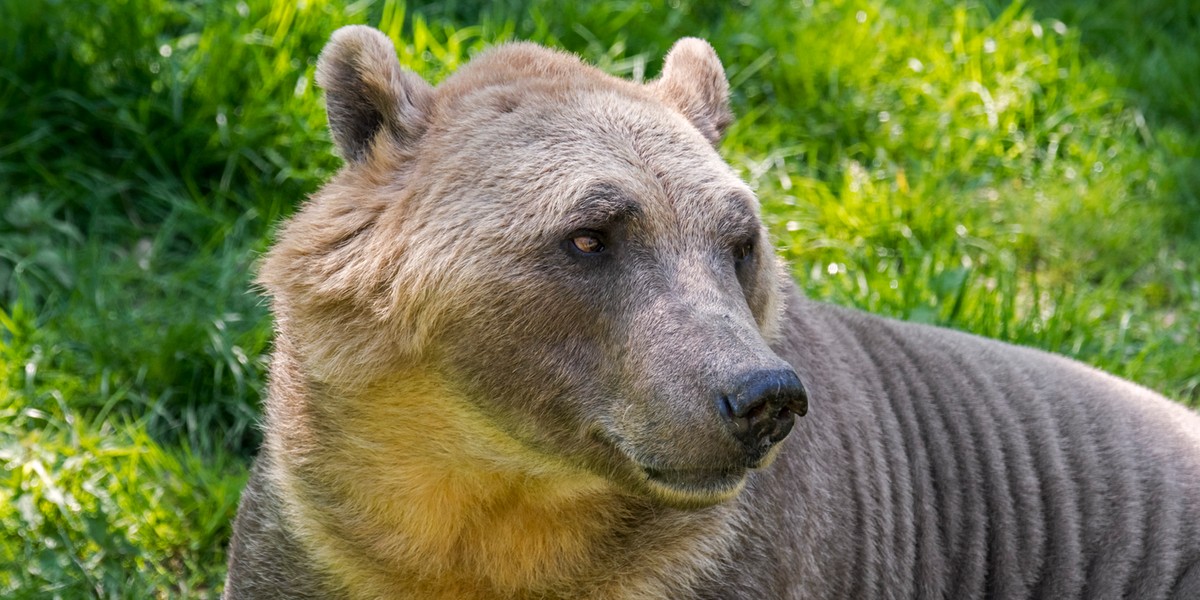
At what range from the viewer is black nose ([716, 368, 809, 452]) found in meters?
3.58

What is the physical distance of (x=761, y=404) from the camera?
3604 mm

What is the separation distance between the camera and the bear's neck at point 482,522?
4.26 metres

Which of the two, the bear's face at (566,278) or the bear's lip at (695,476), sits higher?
the bear's face at (566,278)

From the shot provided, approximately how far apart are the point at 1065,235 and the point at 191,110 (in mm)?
4574

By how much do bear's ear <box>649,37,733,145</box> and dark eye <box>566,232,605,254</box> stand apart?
31.5 inches

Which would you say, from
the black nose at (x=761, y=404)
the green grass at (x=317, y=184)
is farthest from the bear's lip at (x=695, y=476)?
the green grass at (x=317, y=184)

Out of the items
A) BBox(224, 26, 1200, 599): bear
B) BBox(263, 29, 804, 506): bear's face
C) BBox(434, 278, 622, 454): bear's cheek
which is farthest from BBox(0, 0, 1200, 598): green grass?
BBox(434, 278, 622, 454): bear's cheek

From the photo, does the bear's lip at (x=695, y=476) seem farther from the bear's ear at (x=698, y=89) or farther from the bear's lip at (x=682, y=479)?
the bear's ear at (x=698, y=89)

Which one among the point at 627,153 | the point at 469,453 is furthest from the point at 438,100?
the point at 469,453

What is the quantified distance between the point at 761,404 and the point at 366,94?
161 cm

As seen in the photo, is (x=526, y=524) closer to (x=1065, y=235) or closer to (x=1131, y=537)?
(x=1131, y=537)

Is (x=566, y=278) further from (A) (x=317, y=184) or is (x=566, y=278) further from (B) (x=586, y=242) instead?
(A) (x=317, y=184)

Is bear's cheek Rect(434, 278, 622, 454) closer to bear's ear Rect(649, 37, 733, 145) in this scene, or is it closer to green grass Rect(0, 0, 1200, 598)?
bear's ear Rect(649, 37, 733, 145)

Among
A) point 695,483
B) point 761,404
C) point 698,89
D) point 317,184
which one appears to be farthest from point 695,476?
point 317,184
